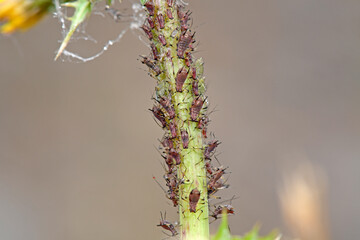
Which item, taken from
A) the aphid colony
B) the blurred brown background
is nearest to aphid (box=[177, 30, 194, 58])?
the aphid colony

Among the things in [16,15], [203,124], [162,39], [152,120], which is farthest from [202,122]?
[152,120]

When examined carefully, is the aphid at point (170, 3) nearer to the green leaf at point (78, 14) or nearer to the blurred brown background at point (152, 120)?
the green leaf at point (78, 14)

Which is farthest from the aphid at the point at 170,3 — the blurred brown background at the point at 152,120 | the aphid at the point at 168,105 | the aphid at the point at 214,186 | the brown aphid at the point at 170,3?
the blurred brown background at the point at 152,120

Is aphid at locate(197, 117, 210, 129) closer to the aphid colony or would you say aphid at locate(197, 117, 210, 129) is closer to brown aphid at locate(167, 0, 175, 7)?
the aphid colony

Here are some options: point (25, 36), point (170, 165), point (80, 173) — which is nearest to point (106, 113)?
point (80, 173)

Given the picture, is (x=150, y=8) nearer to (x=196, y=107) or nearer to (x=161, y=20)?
(x=161, y=20)

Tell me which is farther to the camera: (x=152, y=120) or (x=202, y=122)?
(x=152, y=120)
